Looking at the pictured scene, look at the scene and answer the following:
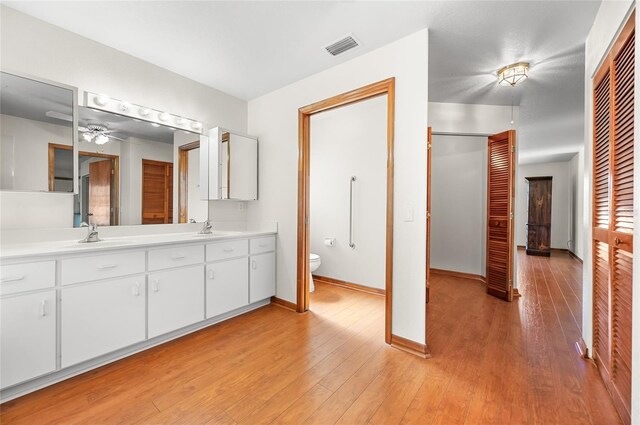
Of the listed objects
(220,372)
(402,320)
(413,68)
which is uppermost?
(413,68)

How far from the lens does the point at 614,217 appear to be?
163cm

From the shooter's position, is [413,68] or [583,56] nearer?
[413,68]

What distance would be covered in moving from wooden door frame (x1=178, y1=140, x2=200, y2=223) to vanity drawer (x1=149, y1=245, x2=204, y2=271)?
25.6 inches

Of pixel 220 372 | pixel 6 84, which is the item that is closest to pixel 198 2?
pixel 6 84

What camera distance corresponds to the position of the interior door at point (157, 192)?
268cm

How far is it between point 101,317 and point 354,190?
3126mm

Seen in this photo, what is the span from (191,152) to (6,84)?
137 cm

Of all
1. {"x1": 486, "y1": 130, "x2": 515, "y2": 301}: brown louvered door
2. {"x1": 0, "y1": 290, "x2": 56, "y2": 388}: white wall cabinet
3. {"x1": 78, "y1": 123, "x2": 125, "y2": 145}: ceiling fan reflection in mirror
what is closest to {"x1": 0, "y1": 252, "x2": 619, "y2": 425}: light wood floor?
{"x1": 0, "y1": 290, "x2": 56, "y2": 388}: white wall cabinet

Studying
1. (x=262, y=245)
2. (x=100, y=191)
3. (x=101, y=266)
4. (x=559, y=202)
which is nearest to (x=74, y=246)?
(x=101, y=266)

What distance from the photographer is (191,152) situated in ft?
9.91

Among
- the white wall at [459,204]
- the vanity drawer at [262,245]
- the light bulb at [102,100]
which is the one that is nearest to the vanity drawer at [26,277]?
the light bulb at [102,100]

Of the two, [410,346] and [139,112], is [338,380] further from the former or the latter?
[139,112]

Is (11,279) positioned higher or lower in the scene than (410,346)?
higher

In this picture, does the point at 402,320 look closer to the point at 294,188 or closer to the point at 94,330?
the point at 294,188
